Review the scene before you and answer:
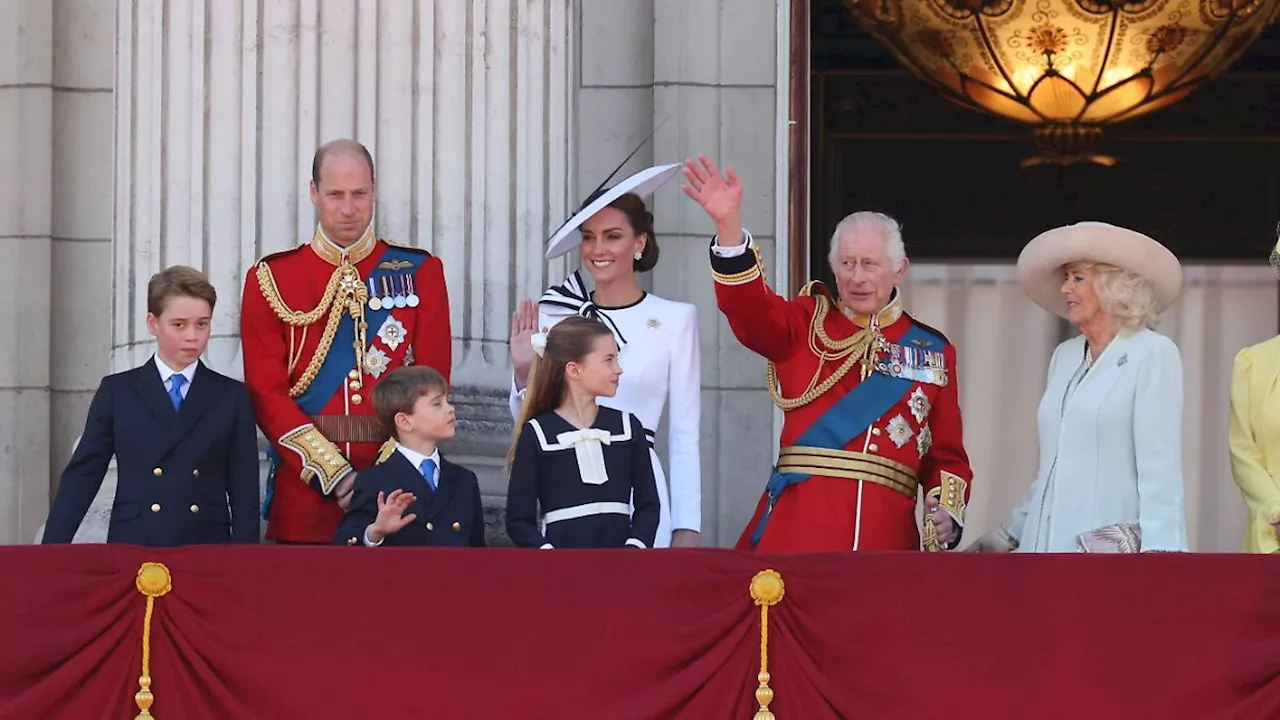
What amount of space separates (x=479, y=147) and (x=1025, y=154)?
556cm

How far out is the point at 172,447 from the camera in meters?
6.90

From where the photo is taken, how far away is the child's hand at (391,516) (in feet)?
22.2

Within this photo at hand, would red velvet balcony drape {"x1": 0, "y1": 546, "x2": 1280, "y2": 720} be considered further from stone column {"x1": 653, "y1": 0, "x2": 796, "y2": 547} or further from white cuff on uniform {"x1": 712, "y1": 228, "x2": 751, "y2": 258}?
stone column {"x1": 653, "y1": 0, "x2": 796, "y2": 547}

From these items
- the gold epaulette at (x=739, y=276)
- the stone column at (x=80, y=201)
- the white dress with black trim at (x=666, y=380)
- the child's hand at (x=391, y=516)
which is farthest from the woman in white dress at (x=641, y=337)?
the stone column at (x=80, y=201)

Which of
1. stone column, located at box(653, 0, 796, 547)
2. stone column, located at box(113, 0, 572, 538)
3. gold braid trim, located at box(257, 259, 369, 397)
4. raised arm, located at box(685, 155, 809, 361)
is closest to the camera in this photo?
raised arm, located at box(685, 155, 809, 361)

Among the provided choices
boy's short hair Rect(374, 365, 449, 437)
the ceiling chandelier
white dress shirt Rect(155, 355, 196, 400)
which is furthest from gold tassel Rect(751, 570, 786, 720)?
the ceiling chandelier

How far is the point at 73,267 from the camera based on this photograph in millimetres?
9195

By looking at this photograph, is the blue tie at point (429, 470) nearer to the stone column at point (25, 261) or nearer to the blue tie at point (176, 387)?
the blue tie at point (176, 387)

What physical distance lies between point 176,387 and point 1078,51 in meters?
5.02

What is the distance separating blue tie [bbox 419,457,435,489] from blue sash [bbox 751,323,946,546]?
89cm

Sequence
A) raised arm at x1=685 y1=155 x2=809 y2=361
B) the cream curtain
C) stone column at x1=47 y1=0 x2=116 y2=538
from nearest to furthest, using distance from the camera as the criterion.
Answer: raised arm at x1=685 y1=155 x2=809 y2=361 → stone column at x1=47 y1=0 x2=116 y2=538 → the cream curtain

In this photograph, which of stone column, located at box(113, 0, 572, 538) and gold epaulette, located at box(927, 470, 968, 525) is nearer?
gold epaulette, located at box(927, 470, 968, 525)

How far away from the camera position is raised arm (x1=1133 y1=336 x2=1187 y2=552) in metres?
6.73

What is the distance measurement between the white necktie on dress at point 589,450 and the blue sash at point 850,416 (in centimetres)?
54
